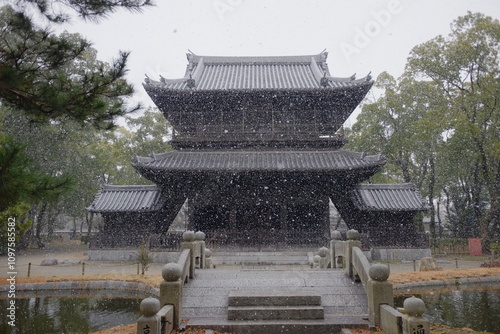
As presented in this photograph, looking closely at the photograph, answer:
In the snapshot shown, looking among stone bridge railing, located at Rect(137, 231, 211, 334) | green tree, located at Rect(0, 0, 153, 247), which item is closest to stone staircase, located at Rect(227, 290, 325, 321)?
stone bridge railing, located at Rect(137, 231, 211, 334)

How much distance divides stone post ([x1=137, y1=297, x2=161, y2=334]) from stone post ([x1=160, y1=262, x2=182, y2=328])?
1.09 m

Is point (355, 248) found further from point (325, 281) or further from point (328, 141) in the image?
point (328, 141)

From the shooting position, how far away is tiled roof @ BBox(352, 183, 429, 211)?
66.2 feet

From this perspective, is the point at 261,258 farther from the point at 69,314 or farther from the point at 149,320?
the point at 149,320

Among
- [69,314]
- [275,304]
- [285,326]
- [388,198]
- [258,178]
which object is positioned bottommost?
[69,314]

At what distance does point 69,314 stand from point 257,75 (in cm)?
1849

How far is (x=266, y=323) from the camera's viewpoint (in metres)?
7.13

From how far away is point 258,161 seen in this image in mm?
19734

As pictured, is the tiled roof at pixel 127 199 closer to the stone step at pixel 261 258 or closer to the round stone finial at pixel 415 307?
the stone step at pixel 261 258

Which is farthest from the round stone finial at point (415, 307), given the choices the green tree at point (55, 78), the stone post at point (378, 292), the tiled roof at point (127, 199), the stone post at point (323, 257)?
the tiled roof at point (127, 199)

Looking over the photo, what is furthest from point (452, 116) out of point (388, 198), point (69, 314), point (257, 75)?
point (69, 314)

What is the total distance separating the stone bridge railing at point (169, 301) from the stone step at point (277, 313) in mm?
1104

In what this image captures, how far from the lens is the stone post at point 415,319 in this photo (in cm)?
555

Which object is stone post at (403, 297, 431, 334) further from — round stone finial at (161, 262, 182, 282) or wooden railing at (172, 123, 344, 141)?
wooden railing at (172, 123, 344, 141)
